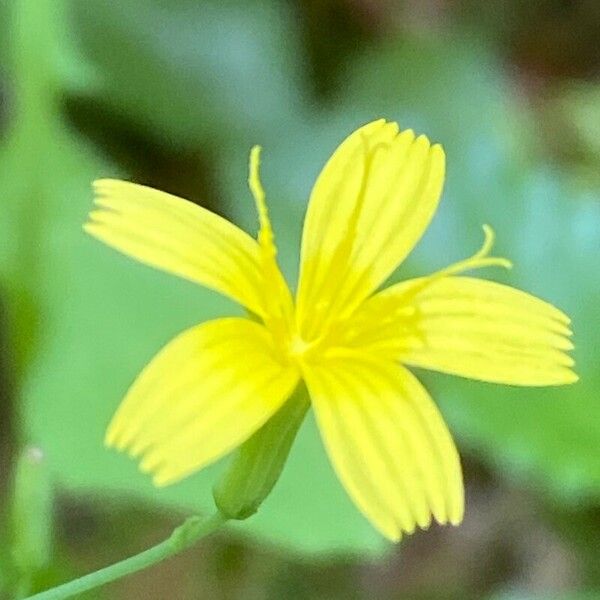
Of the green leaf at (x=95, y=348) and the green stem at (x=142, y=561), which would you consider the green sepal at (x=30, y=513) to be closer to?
the green stem at (x=142, y=561)

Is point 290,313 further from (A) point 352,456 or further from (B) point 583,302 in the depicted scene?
(B) point 583,302

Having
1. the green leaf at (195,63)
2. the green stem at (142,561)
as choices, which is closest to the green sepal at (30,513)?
the green stem at (142,561)

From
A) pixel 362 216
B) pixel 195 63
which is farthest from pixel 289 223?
pixel 362 216

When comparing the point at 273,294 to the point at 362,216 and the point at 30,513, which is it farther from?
the point at 30,513

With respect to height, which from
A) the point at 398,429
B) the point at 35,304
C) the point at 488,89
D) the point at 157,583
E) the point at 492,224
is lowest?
the point at 157,583

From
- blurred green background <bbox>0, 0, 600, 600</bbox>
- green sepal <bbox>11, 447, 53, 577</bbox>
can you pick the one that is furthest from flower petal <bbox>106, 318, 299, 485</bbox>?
blurred green background <bbox>0, 0, 600, 600</bbox>

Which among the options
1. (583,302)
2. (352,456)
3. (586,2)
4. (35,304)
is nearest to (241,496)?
(352,456)

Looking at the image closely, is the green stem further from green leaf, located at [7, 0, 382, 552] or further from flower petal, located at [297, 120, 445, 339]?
green leaf, located at [7, 0, 382, 552]
